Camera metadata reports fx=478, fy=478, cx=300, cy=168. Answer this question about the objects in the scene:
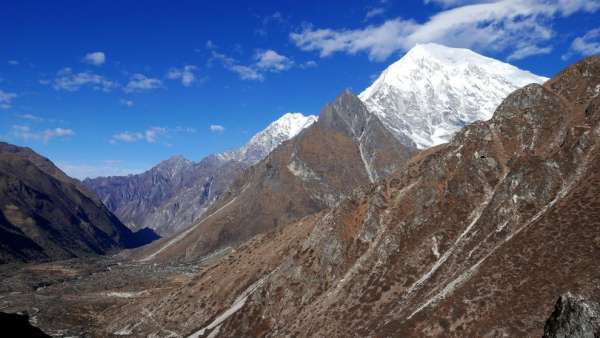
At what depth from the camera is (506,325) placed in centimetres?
6397

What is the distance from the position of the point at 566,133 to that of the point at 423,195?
104 ft

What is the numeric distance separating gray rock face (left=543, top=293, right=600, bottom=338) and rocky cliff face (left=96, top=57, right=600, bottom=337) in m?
33.4

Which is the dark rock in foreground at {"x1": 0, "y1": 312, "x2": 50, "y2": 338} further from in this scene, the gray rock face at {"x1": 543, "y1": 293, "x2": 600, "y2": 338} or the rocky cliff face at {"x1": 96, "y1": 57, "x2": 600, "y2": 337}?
the rocky cliff face at {"x1": 96, "y1": 57, "x2": 600, "y2": 337}

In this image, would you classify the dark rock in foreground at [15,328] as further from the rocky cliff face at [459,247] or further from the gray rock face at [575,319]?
the rocky cliff face at [459,247]

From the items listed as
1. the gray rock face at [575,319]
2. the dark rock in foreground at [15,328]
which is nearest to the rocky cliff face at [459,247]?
the gray rock face at [575,319]

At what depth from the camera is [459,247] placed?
295 ft

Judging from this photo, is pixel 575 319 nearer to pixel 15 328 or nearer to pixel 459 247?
pixel 15 328

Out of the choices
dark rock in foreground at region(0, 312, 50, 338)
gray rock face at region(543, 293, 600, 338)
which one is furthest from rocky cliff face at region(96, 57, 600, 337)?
dark rock in foreground at region(0, 312, 50, 338)

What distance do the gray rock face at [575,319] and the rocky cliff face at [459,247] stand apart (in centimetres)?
3343

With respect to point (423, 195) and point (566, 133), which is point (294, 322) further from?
point (566, 133)

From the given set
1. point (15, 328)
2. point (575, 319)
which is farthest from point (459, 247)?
point (15, 328)

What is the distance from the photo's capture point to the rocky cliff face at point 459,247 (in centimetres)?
7075

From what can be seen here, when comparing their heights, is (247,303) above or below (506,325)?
above

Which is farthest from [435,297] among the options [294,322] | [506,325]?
[294,322]
